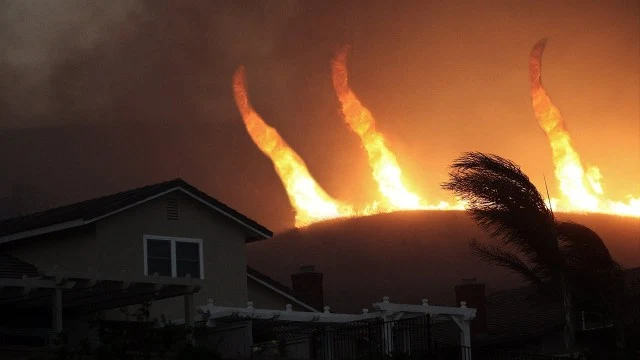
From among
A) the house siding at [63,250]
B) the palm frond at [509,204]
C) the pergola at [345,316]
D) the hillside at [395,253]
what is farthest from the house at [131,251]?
the hillside at [395,253]

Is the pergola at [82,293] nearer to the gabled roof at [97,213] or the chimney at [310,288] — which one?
the gabled roof at [97,213]

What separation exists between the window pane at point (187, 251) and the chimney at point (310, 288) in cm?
562

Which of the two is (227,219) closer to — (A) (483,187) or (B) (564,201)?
(A) (483,187)

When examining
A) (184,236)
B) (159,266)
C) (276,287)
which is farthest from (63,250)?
(276,287)

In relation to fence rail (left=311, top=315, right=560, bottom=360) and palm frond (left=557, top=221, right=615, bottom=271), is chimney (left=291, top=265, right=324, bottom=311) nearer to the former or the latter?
fence rail (left=311, top=315, right=560, bottom=360)

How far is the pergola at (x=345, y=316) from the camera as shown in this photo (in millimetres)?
29094

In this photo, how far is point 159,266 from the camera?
32.2 metres

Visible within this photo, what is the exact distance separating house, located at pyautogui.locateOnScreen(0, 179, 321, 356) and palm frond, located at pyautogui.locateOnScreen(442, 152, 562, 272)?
6565 millimetres

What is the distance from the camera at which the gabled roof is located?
3077 centimetres

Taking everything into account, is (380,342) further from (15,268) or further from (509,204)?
(15,268)

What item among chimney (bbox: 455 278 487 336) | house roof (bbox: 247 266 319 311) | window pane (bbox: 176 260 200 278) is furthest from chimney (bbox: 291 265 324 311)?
window pane (bbox: 176 260 200 278)

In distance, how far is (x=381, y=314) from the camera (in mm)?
30719

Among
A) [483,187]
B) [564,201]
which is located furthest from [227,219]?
[564,201]

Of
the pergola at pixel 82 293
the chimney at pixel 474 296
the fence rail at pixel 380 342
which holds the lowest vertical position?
the fence rail at pixel 380 342
